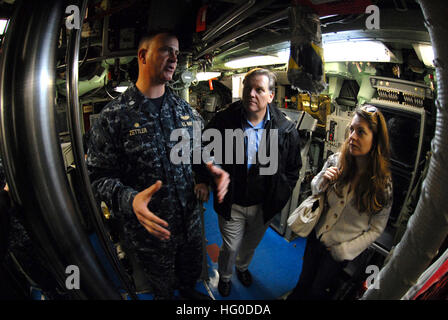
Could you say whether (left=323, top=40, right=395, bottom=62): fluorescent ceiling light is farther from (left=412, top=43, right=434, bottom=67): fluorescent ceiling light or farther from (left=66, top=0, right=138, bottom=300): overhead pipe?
(left=66, top=0, right=138, bottom=300): overhead pipe

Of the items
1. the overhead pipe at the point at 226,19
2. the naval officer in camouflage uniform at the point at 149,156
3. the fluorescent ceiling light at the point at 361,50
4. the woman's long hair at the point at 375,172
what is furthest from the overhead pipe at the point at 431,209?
the fluorescent ceiling light at the point at 361,50

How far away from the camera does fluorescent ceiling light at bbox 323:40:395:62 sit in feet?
5.33

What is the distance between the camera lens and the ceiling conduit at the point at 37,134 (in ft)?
1.47

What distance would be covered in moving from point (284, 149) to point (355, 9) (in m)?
1.06

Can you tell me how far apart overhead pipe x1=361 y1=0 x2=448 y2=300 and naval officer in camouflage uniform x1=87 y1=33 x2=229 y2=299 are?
798 millimetres

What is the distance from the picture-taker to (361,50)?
1.74m

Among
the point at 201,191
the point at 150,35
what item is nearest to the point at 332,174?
the point at 201,191

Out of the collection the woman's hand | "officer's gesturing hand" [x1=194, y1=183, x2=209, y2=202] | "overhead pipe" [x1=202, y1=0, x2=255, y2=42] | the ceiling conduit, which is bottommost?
"officer's gesturing hand" [x1=194, y1=183, x2=209, y2=202]

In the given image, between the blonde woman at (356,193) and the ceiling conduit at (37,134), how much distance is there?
1476 mm

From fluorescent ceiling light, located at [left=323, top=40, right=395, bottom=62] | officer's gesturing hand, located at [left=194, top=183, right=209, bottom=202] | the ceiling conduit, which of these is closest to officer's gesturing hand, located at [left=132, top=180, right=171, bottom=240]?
the ceiling conduit

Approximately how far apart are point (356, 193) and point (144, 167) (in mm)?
1442

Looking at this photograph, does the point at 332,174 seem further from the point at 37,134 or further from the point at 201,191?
the point at 37,134
